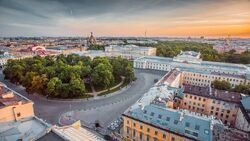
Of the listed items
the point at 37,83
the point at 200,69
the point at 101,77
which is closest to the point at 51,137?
the point at 37,83

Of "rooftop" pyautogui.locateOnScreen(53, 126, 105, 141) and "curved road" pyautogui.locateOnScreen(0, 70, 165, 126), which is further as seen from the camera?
"curved road" pyautogui.locateOnScreen(0, 70, 165, 126)

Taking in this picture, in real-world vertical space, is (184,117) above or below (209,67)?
below

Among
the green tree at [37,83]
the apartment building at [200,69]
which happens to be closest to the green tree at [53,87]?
the green tree at [37,83]

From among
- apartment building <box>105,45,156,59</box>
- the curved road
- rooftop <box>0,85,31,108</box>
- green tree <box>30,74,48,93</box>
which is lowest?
the curved road

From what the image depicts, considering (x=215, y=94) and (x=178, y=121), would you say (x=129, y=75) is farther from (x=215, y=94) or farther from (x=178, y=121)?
(x=178, y=121)

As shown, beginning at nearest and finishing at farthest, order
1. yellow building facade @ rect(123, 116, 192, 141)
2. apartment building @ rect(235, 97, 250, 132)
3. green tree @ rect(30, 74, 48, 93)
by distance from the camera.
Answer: yellow building facade @ rect(123, 116, 192, 141)
apartment building @ rect(235, 97, 250, 132)
green tree @ rect(30, 74, 48, 93)

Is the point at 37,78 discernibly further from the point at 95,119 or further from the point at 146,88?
the point at 146,88

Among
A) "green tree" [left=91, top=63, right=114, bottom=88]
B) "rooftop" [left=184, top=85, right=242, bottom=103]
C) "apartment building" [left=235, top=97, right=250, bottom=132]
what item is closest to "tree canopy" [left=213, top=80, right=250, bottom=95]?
"rooftop" [left=184, top=85, right=242, bottom=103]

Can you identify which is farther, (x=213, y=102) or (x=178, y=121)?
(x=213, y=102)

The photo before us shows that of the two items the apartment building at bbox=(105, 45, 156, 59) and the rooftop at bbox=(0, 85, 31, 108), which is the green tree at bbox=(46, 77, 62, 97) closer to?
the rooftop at bbox=(0, 85, 31, 108)

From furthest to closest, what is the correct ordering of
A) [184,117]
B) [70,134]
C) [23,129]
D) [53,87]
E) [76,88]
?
1. [76,88]
2. [53,87]
3. [184,117]
4. [23,129]
5. [70,134]

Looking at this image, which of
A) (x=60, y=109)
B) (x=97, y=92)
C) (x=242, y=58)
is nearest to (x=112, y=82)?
(x=97, y=92)
